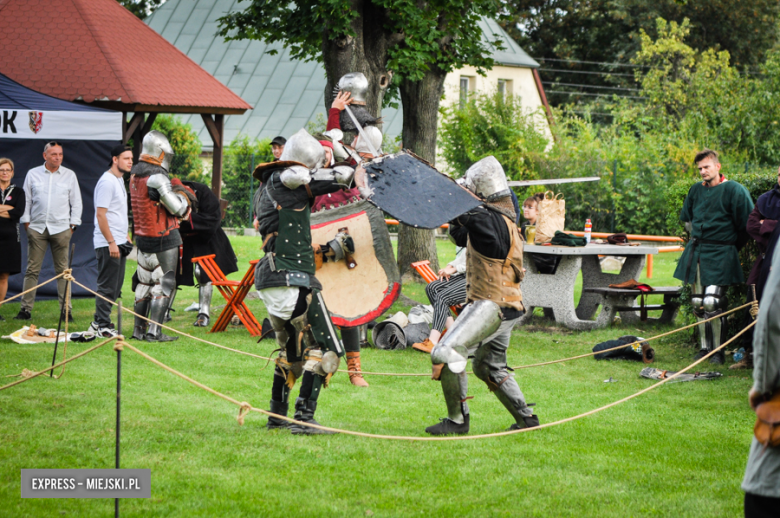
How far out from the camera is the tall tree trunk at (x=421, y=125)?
1191 cm

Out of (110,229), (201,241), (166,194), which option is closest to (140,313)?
(110,229)

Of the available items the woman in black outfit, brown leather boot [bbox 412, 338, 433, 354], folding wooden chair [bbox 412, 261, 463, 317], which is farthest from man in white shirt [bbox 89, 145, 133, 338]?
folding wooden chair [bbox 412, 261, 463, 317]

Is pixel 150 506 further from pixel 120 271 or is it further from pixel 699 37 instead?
pixel 699 37

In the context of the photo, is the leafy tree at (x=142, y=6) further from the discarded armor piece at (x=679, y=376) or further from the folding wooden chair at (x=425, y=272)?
the discarded armor piece at (x=679, y=376)

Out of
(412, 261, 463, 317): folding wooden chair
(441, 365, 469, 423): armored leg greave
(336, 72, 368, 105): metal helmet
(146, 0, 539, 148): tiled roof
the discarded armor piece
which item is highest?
(146, 0, 539, 148): tiled roof

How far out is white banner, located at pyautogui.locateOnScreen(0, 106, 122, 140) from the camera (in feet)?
29.2

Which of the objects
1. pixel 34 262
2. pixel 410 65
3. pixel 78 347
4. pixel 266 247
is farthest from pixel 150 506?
pixel 410 65

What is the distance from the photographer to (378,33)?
10.3 m

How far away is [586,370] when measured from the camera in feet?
24.3

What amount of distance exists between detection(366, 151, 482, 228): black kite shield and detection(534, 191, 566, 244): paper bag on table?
18.0 ft

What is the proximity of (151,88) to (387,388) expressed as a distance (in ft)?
23.2

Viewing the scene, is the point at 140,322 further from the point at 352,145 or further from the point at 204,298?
the point at 352,145

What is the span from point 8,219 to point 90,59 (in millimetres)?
3782

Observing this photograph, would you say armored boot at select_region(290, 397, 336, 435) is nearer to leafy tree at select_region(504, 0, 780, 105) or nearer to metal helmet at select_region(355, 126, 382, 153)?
metal helmet at select_region(355, 126, 382, 153)
